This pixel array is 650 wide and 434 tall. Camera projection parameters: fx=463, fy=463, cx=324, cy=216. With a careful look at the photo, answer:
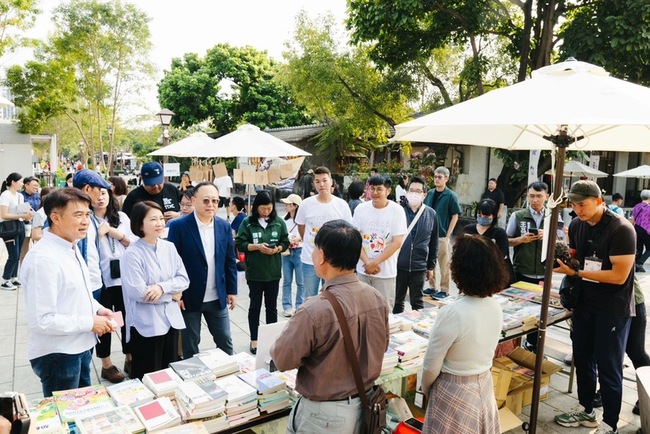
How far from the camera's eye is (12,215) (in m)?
7.28

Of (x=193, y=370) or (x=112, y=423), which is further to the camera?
(x=193, y=370)

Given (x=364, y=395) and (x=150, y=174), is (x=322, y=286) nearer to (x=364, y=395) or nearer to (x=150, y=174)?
(x=364, y=395)

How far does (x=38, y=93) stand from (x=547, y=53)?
2100cm

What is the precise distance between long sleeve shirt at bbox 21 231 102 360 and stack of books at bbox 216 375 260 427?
87 cm

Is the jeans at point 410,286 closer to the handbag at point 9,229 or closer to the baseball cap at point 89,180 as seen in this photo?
the baseball cap at point 89,180

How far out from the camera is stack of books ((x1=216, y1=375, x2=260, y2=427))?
2436mm

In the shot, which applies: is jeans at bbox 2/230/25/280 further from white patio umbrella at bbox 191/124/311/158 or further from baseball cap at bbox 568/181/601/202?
baseball cap at bbox 568/181/601/202

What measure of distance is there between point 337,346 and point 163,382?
1187 millimetres

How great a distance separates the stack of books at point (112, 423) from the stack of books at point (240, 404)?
44cm

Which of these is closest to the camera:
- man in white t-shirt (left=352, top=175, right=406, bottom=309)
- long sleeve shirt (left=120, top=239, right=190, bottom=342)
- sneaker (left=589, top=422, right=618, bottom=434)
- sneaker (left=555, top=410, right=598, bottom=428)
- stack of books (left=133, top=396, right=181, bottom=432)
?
stack of books (left=133, top=396, right=181, bottom=432)

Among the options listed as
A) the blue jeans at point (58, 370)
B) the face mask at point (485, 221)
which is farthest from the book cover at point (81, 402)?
the face mask at point (485, 221)

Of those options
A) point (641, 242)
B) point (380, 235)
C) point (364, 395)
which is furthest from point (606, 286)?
point (641, 242)

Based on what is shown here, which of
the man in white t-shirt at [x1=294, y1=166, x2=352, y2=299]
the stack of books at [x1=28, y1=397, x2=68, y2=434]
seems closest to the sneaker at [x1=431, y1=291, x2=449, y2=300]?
the man in white t-shirt at [x1=294, y1=166, x2=352, y2=299]

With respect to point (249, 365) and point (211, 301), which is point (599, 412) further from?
point (211, 301)
